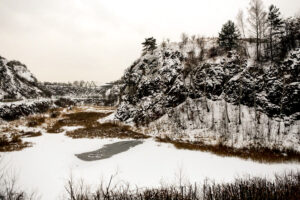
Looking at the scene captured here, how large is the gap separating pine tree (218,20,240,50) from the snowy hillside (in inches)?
71.0

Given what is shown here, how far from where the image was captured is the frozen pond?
9453mm

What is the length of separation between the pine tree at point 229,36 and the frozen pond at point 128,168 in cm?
2620

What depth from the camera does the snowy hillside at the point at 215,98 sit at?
65.6 feet

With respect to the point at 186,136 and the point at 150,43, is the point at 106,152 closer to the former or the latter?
the point at 186,136

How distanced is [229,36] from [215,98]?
1386cm

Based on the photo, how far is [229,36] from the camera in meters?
31.9

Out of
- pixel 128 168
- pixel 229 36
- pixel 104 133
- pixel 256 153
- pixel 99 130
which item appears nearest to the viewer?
pixel 128 168

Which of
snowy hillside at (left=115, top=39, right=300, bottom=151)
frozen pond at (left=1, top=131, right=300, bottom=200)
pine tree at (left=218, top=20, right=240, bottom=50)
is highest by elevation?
pine tree at (left=218, top=20, right=240, bottom=50)

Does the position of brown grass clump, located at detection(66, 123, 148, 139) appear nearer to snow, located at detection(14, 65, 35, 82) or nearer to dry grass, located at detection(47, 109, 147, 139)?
dry grass, located at detection(47, 109, 147, 139)

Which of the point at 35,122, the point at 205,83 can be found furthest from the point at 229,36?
the point at 35,122

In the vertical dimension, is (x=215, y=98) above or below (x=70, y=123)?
above

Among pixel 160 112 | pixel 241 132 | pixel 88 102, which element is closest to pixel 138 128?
pixel 160 112

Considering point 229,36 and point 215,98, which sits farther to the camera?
point 229,36

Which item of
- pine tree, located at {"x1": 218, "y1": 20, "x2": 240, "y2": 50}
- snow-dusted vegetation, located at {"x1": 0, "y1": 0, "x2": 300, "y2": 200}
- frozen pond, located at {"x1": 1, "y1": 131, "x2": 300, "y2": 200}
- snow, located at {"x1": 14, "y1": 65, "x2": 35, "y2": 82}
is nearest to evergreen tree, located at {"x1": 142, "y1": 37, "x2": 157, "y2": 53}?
snow-dusted vegetation, located at {"x1": 0, "y1": 0, "x2": 300, "y2": 200}
